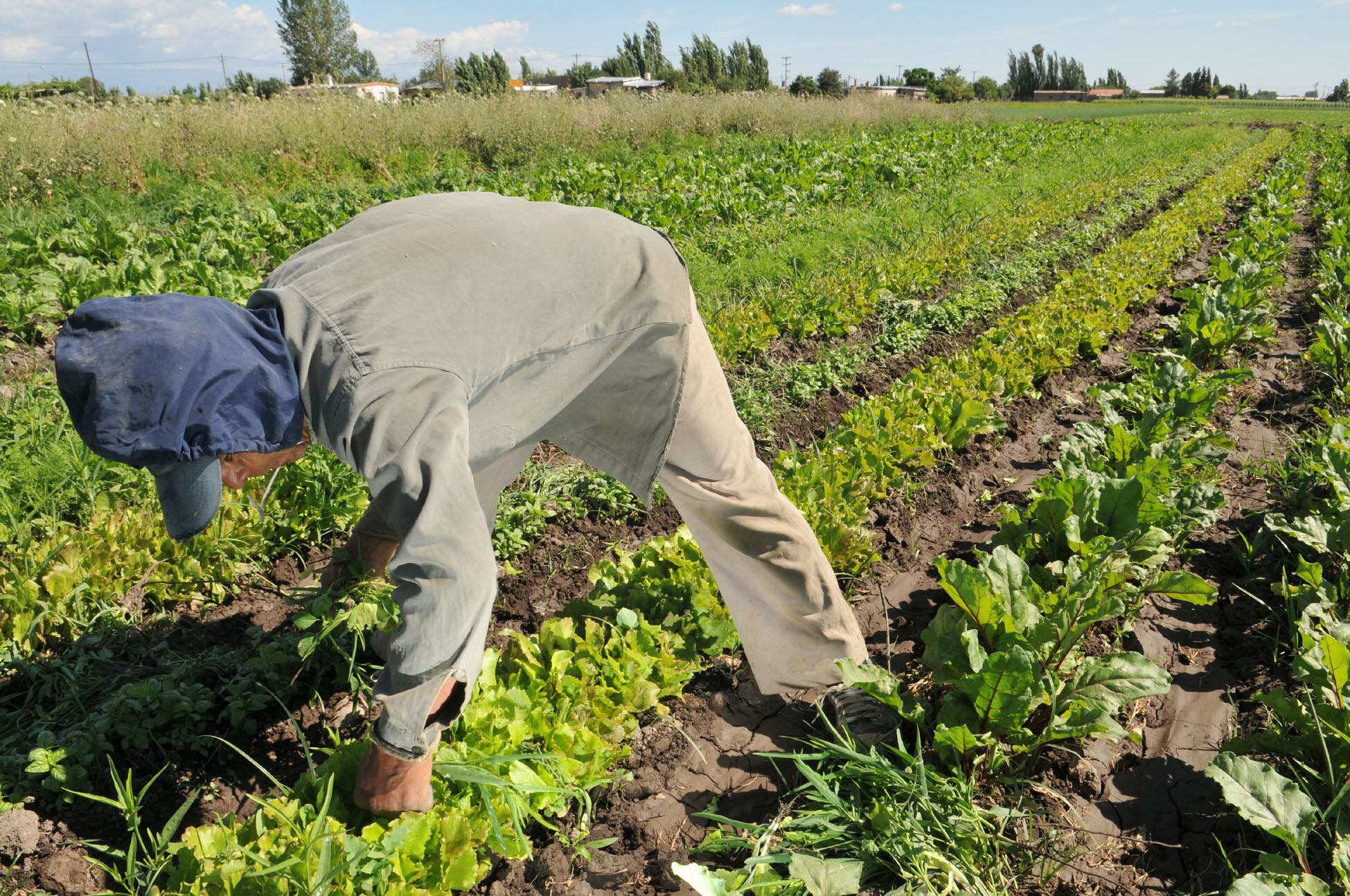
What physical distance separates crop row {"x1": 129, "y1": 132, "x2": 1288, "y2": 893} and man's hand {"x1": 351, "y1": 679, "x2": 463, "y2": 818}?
67mm

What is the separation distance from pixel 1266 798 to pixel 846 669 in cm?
110

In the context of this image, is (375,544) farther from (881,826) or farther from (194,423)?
(881,826)

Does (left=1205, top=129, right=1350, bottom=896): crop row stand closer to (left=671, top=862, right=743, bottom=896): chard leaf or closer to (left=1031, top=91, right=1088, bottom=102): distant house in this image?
(left=671, top=862, right=743, bottom=896): chard leaf

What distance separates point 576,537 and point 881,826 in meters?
2.00

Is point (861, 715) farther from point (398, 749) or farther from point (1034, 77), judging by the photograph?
point (1034, 77)

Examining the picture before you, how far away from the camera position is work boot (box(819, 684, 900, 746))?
107 inches

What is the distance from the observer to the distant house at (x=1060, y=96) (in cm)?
7725

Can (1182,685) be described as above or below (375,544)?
below

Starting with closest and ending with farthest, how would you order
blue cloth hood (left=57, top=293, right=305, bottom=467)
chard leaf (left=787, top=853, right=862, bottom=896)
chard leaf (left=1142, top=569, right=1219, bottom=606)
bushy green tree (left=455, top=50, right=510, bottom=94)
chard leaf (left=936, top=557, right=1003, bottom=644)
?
blue cloth hood (left=57, top=293, right=305, bottom=467)
chard leaf (left=787, top=853, right=862, bottom=896)
chard leaf (left=936, top=557, right=1003, bottom=644)
chard leaf (left=1142, top=569, right=1219, bottom=606)
bushy green tree (left=455, top=50, right=510, bottom=94)

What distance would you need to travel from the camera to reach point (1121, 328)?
6.69m

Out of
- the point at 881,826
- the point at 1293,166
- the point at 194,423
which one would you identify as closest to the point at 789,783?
the point at 881,826

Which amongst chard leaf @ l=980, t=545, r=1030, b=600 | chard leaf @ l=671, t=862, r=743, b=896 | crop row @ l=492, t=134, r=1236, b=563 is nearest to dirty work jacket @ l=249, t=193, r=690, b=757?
chard leaf @ l=671, t=862, r=743, b=896

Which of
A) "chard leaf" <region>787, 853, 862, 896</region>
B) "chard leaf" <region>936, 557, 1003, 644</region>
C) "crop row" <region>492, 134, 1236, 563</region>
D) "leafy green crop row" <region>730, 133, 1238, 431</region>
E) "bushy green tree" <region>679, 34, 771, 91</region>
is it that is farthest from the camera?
"bushy green tree" <region>679, 34, 771, 91</region>

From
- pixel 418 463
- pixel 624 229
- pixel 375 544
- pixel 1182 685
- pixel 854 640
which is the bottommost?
pixel 1182 685
